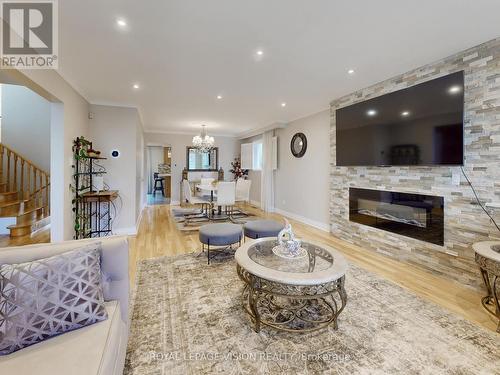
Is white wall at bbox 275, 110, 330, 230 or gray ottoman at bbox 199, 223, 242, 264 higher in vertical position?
white wall at bbox 275, 110, 330, 230

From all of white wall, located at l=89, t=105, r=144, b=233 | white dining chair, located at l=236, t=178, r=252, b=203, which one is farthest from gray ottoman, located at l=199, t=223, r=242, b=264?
white dining chair, located at l=236, t=178, r=252, b=203

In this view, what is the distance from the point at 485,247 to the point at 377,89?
2468mm

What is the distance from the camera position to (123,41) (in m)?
2.41

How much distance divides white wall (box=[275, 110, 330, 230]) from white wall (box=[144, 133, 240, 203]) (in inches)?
103

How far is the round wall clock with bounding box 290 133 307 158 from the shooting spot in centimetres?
561

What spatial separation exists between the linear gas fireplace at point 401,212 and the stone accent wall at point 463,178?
8 centimetres

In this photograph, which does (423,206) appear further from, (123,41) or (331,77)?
(123,41)

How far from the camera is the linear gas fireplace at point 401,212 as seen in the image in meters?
2.92

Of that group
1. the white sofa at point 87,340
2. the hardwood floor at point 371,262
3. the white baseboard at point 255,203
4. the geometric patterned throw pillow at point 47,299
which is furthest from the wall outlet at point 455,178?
the white baseboard at point 255,203

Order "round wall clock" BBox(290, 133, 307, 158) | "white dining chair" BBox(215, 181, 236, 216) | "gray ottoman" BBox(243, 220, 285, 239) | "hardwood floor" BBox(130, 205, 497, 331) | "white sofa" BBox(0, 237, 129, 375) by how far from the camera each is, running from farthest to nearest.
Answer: "round wall clock" BBox(290, 133, 307, 158)
"white dining chair" BBox(215, 181, 236, 216)
"gray ottoman" BBox(243, 220, 285, 239)
"hardwood floor" BBox(130, 205, 497, 331)
"white sofa" BBox(0, 237, 129, 375)

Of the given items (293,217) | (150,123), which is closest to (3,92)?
(150,123)

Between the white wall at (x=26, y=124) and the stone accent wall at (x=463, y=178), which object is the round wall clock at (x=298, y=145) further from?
the white wall at (x=26, y=124)

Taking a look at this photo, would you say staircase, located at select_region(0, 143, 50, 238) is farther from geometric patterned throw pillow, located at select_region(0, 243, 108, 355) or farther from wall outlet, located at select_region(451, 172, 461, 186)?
wall outlet, located at select_region(451, 172, 461, 186)

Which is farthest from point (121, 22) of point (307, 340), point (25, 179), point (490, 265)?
point (25, 179)
